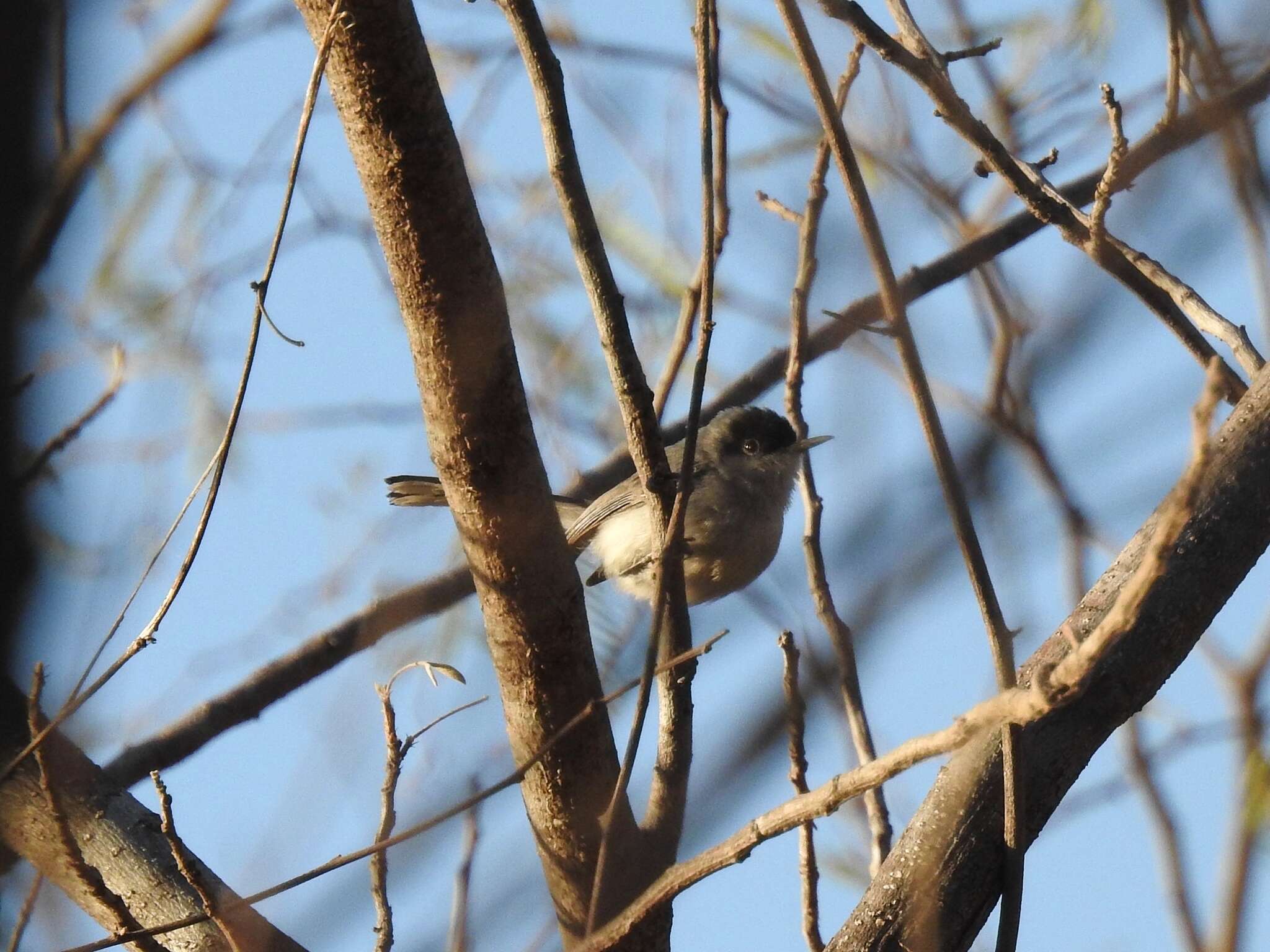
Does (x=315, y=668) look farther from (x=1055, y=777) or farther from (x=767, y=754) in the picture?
(x=767, y=754)

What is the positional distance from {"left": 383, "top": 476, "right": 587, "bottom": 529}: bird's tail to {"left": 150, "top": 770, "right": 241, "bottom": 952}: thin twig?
3.03m

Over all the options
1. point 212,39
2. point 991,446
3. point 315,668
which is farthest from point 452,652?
point 991,446

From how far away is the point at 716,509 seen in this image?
516cm

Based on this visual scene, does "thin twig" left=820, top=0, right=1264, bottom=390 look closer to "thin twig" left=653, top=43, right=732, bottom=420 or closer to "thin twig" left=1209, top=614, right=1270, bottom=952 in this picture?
"thin twig" left=653, top=43, right=732, bottom=420

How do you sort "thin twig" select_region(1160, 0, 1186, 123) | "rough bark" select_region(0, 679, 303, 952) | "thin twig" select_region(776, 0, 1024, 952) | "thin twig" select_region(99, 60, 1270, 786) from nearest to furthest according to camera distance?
"thin twig" select_region(776, 0, 1024, 952) < "rough bark" select_region(0, 679, 303, 952) < "thin twig" select_region(1160, 0, 1186, 123) < "thin twig" select_region(99, 60, 1270, 786)

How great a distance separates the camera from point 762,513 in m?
5.21

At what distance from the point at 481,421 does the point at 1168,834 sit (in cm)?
134

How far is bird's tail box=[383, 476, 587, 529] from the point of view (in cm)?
531

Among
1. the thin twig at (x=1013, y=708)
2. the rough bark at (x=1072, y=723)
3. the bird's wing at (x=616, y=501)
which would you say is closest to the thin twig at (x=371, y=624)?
the rough bark at (x=1072, y=723)

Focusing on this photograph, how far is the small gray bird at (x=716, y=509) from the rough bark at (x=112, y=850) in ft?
7.88

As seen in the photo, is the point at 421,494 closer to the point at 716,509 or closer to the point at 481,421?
the point at 716,509

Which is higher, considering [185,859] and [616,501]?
[616,501]

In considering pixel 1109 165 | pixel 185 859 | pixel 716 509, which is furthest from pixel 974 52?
pixel 716 509

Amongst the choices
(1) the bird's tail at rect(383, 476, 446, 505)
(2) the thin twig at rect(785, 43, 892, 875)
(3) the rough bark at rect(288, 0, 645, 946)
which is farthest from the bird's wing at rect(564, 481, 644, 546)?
(3) the rough bark at rect(288, 0, 645, 946)
